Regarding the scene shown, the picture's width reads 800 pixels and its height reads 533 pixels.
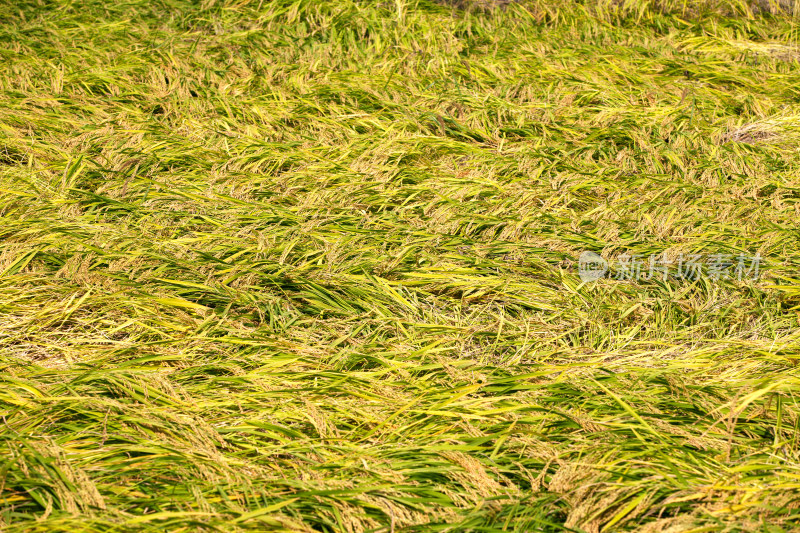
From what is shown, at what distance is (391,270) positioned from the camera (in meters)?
2.78

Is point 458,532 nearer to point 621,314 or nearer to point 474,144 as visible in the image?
point 621,314

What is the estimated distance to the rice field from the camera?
1.79m

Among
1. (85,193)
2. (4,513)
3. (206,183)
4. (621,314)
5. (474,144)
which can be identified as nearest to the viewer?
(4,513)

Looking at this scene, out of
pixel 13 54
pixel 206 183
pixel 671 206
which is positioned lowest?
pixel 671 206

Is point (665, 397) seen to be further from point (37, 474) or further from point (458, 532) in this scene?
point (37, 474)

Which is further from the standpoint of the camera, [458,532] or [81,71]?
[81,71]

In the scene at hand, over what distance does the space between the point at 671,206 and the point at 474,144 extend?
110 cm

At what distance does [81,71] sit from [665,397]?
376cm

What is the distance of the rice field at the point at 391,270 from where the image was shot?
1.79m

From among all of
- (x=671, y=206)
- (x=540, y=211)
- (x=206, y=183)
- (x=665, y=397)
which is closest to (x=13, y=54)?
(x=206, y=183)

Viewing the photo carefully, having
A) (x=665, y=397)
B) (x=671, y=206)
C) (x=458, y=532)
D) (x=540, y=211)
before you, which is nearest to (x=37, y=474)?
→ (x=458, y=532)

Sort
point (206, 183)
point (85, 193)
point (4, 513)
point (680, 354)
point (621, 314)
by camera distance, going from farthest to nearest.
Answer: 1. point (206, 183)
2. point (85, 193)
3. point (621, 314)
4. point (680, 354)
5. point (4, 513)

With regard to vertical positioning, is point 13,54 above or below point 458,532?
above

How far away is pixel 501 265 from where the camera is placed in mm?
2842
